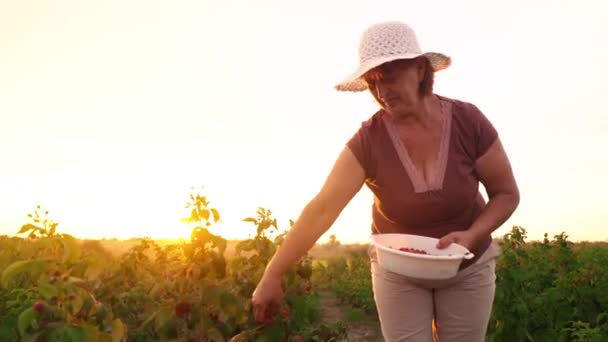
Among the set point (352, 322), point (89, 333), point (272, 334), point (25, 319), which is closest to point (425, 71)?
point (89, 333)

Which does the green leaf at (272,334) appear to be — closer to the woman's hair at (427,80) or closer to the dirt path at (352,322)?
the woman's hair at (427,80)

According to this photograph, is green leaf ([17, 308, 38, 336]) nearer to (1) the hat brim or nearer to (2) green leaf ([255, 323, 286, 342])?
(1) the hat brim

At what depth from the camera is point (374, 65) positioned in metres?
2.84

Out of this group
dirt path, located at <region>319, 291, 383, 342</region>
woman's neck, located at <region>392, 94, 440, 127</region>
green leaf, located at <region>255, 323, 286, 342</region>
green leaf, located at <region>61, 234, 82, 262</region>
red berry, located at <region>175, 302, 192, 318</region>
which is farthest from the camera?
dirt path, located at <region>319, 291, 383, 342</region>

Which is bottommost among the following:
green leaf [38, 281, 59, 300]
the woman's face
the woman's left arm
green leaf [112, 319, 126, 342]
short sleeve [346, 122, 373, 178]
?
green leaf [112, 319, 126, 342]

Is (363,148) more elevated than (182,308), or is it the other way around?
(363,148)

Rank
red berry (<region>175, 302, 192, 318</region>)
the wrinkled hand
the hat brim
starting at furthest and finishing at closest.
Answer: red berry (<region>175, 302, 192, 318</region>), the wrinkled hand, the hat brim

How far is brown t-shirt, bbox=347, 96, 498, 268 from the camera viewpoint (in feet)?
9.95

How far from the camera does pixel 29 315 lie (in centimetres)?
261

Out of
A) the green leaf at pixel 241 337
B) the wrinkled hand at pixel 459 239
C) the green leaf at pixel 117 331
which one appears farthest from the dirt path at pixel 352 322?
the green leaf at pixel 117 331

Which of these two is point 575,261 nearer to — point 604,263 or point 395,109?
point 604,263

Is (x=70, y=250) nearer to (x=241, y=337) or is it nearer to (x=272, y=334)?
(x=241, y=337)

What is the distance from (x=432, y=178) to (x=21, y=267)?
1.63 metres

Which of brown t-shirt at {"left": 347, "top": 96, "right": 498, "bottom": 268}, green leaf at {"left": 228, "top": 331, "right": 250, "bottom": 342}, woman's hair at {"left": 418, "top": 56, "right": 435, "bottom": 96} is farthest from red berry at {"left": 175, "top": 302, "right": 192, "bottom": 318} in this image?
woman's hair at {"left": 418, "top": 56, "right": 435, "bottom": 96}
